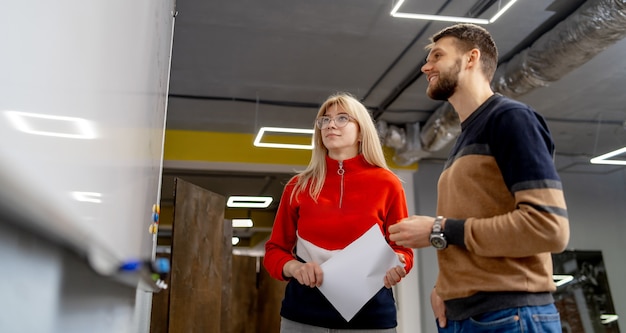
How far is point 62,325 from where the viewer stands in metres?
0.64

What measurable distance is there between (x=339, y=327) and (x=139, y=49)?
0.86 metres

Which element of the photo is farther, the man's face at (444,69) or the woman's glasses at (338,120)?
the woman's glasses at (338,120)

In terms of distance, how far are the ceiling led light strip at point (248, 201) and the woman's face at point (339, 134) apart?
Result: 605 centimetres

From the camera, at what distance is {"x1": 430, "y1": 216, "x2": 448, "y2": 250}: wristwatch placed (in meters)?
1.13

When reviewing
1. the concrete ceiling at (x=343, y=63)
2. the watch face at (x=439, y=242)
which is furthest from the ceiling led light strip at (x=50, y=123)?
the concrete ceiling at (x=343, y=63)

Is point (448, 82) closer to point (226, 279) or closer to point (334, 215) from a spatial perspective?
point (334, 215)

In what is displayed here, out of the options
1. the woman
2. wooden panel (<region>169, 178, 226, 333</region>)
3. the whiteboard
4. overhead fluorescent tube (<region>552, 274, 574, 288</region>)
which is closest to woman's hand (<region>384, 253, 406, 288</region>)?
the woman

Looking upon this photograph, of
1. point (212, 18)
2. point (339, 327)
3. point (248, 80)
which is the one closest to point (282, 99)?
point (248, 80)

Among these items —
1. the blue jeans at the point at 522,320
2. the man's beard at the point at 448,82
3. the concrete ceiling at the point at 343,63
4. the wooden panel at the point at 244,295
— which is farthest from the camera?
the wooden panel at the point at 244,295

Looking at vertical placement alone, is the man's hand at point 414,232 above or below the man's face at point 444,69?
below

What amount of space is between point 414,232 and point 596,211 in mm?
6558

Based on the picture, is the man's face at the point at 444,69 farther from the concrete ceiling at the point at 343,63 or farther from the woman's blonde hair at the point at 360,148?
the concrete ceiling at the point at 343,63

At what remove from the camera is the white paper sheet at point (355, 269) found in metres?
1.41

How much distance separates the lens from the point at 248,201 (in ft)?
26.2
